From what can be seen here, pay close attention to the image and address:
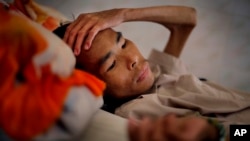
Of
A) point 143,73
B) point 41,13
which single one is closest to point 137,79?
point 143,73

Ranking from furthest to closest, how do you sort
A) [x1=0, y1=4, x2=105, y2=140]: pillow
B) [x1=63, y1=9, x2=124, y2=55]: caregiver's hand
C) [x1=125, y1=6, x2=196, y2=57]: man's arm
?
[x1=125, y1=6, x2=196, y2=57]: man's arm → [x1=63, y1=9, x2=124, y2=55]: caregiver's hand → [x1=0, y1=4, x2=105, y2=140]: pillow

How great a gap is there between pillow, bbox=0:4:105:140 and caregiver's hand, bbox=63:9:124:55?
6.8 inches

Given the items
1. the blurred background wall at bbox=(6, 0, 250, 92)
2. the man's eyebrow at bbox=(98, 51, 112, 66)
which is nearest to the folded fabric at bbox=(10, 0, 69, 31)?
the blurred background wall at bbox=(6, 0, 250, 92)

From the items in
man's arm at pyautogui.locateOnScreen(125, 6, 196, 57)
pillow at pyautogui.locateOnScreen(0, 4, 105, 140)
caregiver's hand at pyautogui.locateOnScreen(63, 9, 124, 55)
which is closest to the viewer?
pillow at pyautogui.locateOnScreen(0, 4, 105, 140)

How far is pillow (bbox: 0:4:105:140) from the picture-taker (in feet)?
1.77

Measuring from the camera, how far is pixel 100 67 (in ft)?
2.62

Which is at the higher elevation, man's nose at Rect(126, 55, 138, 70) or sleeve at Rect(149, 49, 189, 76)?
man's nose at Rect(126, 55, 138, 70)

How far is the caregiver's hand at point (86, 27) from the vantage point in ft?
2.57

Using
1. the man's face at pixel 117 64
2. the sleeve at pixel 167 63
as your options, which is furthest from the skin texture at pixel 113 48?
the sleeve at pixel 167 63

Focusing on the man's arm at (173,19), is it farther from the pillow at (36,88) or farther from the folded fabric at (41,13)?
the pillow at (36,88)

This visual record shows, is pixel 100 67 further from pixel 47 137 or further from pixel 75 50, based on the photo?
pixel 47 137

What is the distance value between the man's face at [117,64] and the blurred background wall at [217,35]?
7 cm

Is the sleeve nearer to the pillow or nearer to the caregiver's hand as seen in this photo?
the caregiver's hand

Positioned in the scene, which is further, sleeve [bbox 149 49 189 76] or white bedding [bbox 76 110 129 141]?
sleeve [bbox 149 49 189 76]
